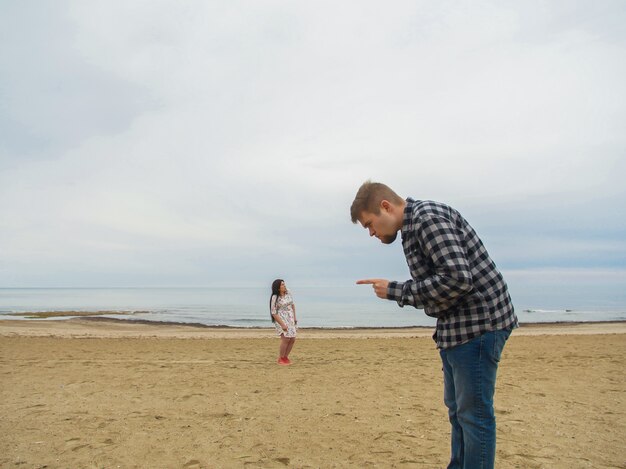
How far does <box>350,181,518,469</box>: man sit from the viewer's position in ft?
8.27

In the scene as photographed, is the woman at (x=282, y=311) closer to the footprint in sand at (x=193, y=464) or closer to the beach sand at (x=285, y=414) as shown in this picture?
the beach sand at (x=285, y=414)

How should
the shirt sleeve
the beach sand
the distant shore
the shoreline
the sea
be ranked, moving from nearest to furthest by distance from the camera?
the shirt sleeve, the beach sand, the shoreline, the distant shore, the sea

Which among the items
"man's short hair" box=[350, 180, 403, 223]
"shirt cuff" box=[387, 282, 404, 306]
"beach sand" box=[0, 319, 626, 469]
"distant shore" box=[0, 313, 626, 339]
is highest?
"man's short hair" box=[350, 180, 403, 223]

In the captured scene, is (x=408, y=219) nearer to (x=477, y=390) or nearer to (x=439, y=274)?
(x=439, y=274)

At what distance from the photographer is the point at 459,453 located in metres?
3.00

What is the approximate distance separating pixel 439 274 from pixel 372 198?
→ 1.96 ft

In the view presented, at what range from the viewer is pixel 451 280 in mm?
2445

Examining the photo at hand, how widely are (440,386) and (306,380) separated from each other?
2114 mm

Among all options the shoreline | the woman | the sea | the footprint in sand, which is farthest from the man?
the sea

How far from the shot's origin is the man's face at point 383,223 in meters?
2.77

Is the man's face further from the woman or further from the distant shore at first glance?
the distant shore

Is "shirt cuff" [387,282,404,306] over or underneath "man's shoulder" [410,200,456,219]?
underneath

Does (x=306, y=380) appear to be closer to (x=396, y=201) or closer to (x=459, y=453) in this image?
(x=459, y=453)

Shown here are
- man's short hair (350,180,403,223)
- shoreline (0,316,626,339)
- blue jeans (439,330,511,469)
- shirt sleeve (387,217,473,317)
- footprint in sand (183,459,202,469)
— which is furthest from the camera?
shoreline (0,316,626,339)
